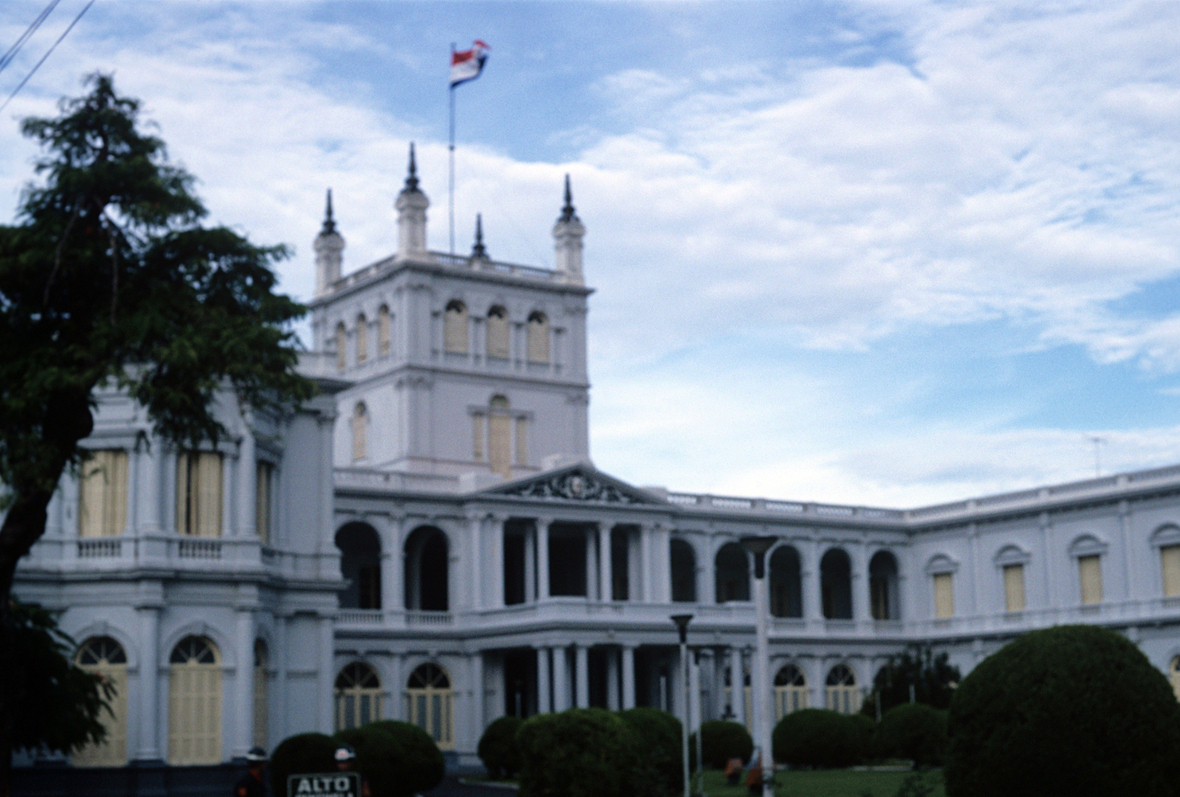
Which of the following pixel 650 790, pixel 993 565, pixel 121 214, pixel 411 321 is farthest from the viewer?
pixel 993 565

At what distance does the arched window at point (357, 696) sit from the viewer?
55719mm

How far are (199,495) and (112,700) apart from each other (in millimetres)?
5504

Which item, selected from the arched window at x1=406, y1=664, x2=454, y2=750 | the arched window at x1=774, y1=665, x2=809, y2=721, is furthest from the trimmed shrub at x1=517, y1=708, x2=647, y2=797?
the arched window at x1=774, y1=665, x2=809, y2=721

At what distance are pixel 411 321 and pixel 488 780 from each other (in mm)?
20484

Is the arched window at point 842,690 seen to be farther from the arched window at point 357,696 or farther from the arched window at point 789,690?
the arched window at point 357,696

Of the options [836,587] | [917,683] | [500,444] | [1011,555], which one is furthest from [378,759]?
[836,587]

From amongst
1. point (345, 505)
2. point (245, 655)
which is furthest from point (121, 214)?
point (345, 505)

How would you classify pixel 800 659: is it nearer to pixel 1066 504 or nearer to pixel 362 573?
pixel 1066 504

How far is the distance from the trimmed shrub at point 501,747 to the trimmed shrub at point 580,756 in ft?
56.8

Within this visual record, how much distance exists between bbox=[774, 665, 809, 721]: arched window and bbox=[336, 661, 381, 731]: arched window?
57.0 feet

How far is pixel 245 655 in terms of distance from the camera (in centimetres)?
4019

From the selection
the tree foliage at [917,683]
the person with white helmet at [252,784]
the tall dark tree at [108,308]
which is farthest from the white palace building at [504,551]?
Answer: the person with white helmet at [252,784]

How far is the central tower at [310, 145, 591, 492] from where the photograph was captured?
2507 inches

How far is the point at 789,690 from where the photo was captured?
66.1m
